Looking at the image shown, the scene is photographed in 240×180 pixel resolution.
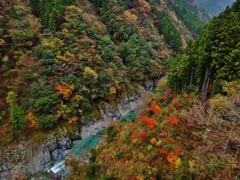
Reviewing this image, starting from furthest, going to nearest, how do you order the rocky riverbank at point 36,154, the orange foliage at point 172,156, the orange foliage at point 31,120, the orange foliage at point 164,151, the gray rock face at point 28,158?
the orange foliage at point 31,120 → the rocky riverbank at point 36,154 → the gray rock face at point 28,158 → the orange foliage at point 164,151 → the orange foliage at point 172,156

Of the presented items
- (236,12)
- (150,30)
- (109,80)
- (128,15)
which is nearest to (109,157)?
(109,80)

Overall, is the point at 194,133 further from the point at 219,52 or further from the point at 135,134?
the point at 219,52

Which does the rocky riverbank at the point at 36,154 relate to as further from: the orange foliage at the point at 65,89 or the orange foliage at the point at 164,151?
the orange foliage at the point at 164,151

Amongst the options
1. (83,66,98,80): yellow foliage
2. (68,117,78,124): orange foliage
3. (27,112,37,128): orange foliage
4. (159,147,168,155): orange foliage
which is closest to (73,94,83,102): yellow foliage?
(68,117,78,124): orange foliage

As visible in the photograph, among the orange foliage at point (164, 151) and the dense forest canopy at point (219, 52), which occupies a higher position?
the dense forest canopy at point (219, 52)

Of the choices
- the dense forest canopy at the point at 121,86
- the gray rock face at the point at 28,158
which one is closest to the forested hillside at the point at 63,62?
the dense forest canopy at the point at 121,86

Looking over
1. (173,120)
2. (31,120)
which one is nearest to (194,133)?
(173,120)

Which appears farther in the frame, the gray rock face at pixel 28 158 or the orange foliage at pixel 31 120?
the orange foliage at pixel 31 120

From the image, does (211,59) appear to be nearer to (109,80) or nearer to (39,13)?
(109,80)
